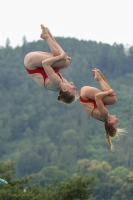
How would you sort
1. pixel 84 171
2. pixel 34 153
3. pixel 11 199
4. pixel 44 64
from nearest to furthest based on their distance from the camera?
pixel 44 64, pixel 11 199, pixel 84 171, pixel 34 153

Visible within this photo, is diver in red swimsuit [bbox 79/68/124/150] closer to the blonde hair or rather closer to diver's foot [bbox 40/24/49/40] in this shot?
the blonde hair

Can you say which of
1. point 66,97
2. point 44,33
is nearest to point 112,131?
point 66,97

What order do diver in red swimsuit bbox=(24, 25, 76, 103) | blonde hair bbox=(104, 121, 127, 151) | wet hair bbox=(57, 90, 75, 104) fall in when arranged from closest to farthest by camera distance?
diver in red swimsuit bbox=(24, 25, 76, 103) → wet hair bbox=(57, 90, 75, 104) → blonde hair bbox=(104, 121, 127, 151)

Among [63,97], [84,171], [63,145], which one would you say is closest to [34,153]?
[63,145]

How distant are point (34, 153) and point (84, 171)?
82.8 ft

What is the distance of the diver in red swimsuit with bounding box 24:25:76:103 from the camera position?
14.8m

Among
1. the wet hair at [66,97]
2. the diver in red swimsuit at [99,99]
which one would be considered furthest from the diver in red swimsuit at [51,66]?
the diver in red swimsuit at [99,99]

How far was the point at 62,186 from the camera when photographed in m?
45.3

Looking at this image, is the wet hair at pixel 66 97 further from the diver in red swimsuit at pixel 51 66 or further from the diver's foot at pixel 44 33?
the diver's foot at pixel 44 33

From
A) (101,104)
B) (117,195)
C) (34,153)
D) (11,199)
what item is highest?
(34,153)

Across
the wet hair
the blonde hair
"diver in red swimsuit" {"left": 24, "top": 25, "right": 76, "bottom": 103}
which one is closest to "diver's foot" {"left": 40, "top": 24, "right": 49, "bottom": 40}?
"diver in red swimsuit" {"left": 24, "top": 25, "right": 76, "bottom": 103}

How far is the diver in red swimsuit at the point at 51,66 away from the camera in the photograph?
14781 mm

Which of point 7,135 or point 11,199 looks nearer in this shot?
point 11,199

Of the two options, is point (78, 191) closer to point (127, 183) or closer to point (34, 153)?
point (127, 183)
